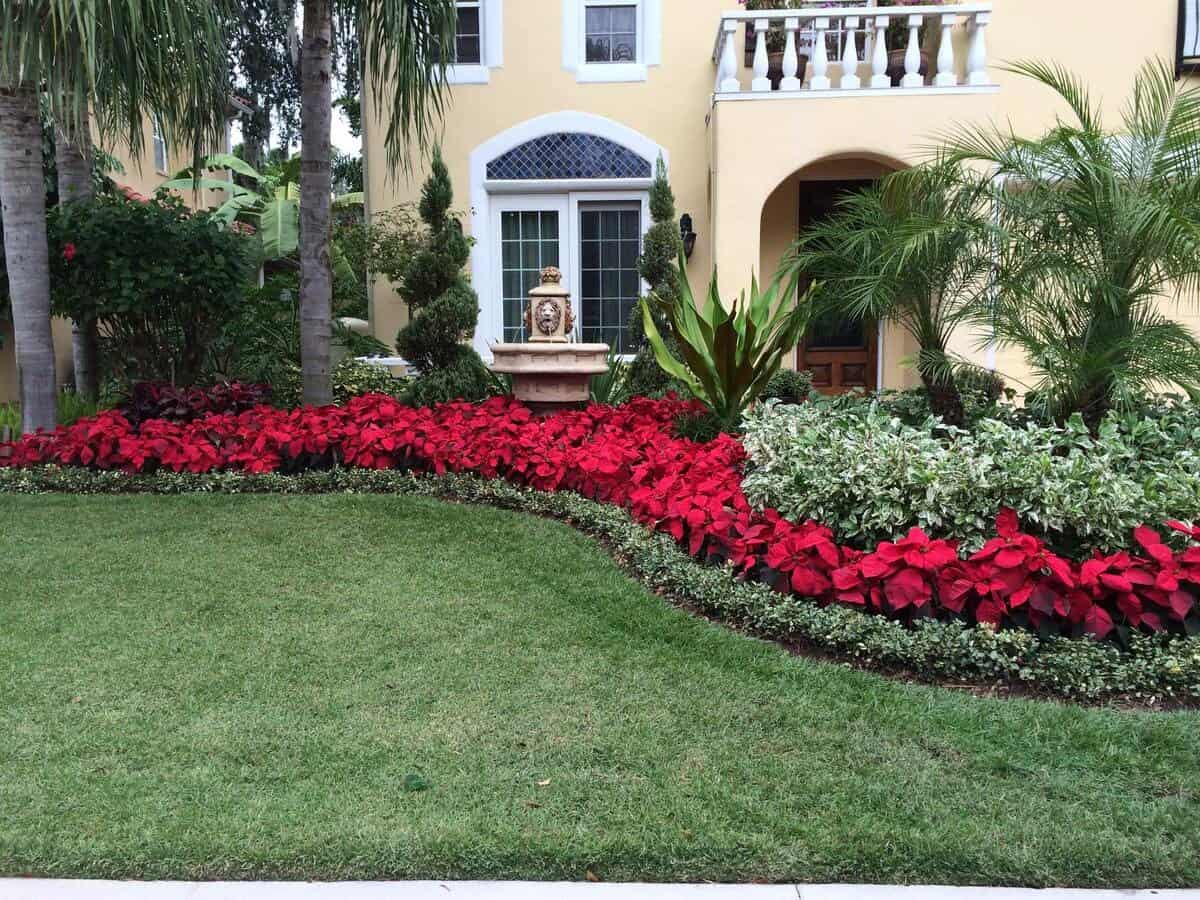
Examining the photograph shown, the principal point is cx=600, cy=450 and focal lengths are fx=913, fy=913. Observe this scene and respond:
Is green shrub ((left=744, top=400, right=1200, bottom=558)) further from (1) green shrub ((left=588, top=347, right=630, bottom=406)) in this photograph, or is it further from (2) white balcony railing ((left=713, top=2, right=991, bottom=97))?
(2) white balcony railing ((left=713, top=2, right=991, bottom=97))

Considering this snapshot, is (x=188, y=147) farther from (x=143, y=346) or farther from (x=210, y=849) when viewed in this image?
(x=210, y=849)

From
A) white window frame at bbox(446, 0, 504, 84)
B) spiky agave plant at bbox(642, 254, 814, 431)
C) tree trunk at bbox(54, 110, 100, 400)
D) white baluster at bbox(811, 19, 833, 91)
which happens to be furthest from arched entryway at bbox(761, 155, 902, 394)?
tree trunk at bbox(54, 110, 100, 400)

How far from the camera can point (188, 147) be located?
7418 mm

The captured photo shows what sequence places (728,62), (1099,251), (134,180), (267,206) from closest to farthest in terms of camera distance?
(1099,251) < (728,62) < (267,206) < (134,180)

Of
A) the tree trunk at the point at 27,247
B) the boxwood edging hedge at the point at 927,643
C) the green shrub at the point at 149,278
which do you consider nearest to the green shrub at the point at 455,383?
the green shrub at the point at 149,278

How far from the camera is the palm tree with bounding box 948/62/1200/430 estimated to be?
481cm

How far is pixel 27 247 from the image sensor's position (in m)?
6.95

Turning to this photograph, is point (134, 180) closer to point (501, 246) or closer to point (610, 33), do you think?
point (501, 246)

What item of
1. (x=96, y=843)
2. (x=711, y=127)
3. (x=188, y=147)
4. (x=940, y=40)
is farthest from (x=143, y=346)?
(x=940, y=40)

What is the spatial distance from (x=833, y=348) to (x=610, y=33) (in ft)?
15.1

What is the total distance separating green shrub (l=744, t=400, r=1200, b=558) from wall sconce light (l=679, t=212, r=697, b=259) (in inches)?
226

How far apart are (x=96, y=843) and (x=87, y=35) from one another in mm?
4563

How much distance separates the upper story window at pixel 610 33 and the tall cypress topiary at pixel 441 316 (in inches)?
120

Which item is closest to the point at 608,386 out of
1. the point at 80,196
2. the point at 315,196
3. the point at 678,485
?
the point at 315,196
